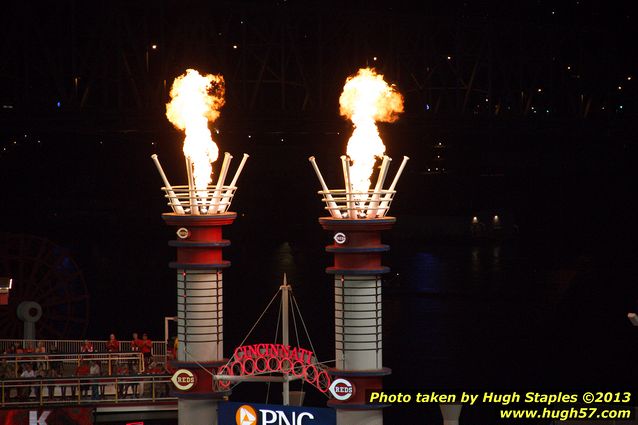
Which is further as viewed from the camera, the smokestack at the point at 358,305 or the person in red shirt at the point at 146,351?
the person in red shirt at the point at 146,351

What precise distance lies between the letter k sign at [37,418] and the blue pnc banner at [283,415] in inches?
409

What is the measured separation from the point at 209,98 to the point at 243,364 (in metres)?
9.72

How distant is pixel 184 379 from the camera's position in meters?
39.1

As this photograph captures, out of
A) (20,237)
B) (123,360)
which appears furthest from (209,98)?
(20,237)

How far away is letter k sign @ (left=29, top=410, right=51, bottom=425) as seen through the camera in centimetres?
4500

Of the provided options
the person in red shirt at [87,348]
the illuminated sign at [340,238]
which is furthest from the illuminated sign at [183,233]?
the person in red shirt at [87,348]

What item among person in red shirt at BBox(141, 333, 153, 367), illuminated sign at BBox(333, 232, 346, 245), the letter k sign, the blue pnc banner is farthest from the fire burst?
person in red shirt at BBox(141, 333, 153, 367)

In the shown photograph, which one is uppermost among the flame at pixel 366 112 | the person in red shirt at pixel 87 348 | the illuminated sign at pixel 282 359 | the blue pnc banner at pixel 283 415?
the flame at pixel 366 112

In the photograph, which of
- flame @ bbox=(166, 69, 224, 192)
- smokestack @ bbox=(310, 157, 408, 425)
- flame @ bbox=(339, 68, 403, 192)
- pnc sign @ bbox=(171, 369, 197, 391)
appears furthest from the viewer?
flame @ bbox=(166, 69, 224, 192)

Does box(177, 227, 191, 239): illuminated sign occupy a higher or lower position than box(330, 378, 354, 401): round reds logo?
higher

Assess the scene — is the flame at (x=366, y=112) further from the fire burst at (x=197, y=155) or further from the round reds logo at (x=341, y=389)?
the round reds logo at (x=341, y=389)

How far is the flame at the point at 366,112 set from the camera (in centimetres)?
3944

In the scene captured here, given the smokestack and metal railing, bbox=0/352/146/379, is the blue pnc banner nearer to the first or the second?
the smokestack

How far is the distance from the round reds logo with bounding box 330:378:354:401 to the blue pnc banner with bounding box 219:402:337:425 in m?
0.83
